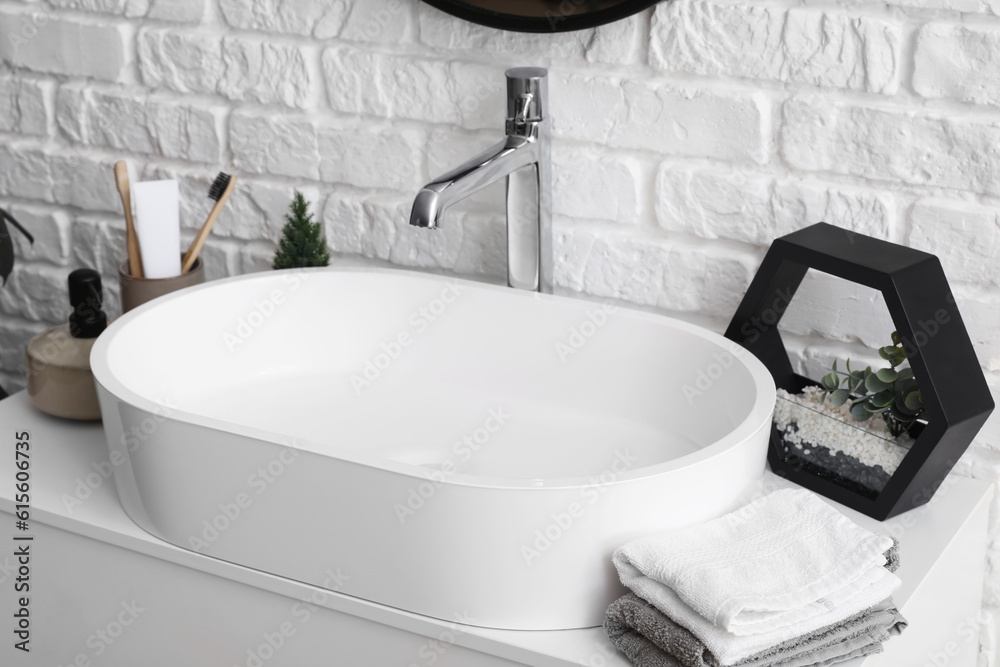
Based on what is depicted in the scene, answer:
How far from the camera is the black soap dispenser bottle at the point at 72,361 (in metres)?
1.10

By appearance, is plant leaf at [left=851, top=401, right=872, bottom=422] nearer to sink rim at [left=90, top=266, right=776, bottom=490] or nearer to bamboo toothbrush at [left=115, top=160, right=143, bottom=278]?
sink rim at [left=90, top=266, right=776, bottom=490]

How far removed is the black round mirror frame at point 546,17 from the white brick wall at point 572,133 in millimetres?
22

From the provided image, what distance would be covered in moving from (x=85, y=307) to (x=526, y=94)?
1.71 feet

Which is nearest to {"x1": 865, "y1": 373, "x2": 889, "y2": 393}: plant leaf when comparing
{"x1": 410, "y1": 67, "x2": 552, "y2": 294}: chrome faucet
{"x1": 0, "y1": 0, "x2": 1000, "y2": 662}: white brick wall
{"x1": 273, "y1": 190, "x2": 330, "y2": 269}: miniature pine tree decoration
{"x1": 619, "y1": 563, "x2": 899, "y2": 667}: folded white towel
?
{"x1": 0, "y1": 0, "x2": 1000, "y2": 662}: white brick wall

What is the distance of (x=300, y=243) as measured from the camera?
1.23m

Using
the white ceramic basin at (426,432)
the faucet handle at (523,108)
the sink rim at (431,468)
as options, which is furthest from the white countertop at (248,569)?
the faucet handle at (523,108)

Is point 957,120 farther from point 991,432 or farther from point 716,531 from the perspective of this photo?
point 716,531

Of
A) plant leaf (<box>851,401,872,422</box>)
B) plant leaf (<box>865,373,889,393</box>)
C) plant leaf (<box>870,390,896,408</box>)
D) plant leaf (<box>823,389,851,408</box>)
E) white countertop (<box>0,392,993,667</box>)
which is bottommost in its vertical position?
white countertop (<box>0,392,993,667</box>)

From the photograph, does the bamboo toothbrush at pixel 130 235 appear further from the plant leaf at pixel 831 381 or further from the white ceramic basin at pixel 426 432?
the plant leaf at pixel 831 381

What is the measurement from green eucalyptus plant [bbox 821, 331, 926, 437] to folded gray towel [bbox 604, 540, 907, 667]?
21 centimetres

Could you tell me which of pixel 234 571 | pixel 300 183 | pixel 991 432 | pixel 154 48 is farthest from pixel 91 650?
pixel 991 432

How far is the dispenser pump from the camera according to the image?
1.12 meters

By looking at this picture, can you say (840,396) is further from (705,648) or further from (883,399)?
(705,648)

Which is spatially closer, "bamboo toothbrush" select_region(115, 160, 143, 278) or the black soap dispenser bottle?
the black soap dispenser bottle
